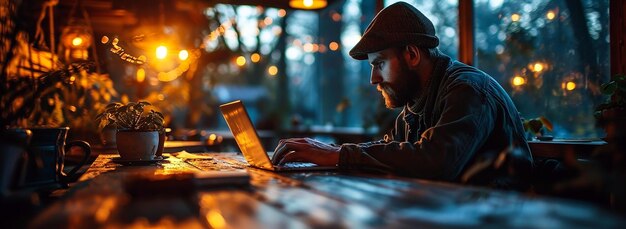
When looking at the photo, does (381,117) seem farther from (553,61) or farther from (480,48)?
(553,61)

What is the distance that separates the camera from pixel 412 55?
8.18 feet

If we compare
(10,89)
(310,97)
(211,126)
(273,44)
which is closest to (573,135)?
(10,89)

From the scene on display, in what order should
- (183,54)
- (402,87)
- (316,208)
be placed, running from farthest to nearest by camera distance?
(183,54)
(402,87)
(316,208)

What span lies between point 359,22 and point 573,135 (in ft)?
13.6

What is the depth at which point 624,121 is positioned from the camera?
2.17 meters

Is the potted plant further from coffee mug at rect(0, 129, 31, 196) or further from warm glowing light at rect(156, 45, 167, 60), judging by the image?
warm glowing light at rect(156, 45, 167, 60)

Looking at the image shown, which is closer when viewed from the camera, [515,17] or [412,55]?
[412,55]

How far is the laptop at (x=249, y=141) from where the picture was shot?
6.46 feet

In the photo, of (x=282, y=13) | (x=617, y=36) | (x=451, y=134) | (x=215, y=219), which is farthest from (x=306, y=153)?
(x=282, y=13)

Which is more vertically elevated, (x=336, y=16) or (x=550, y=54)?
(x=336, y=16)

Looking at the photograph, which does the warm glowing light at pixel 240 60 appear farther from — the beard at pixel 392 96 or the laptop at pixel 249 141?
the laptop at pixel 249 141

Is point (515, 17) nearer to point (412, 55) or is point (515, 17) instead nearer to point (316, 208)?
point (412, 55)

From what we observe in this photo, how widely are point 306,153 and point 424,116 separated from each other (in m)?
0.65

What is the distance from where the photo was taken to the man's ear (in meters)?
2.48
